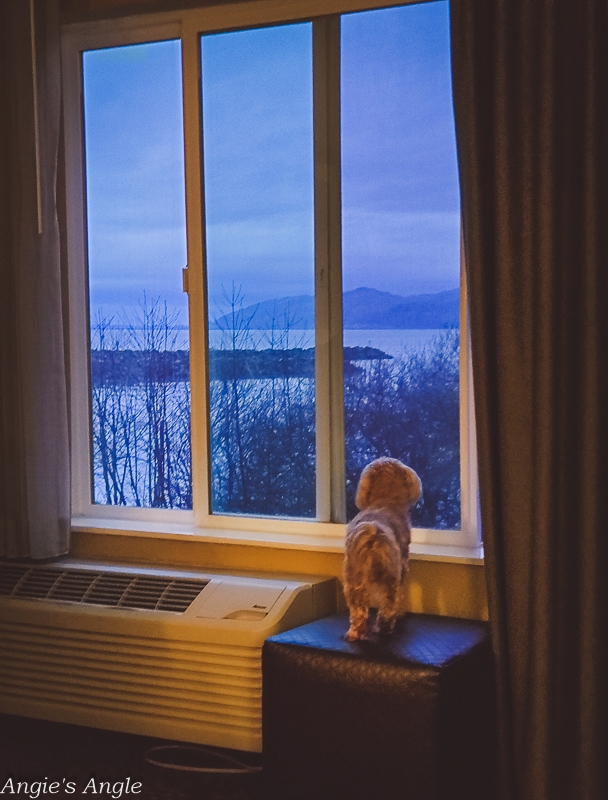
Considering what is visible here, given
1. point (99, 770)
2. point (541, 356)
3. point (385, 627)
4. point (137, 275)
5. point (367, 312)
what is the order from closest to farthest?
point (541, 356)
point (385, 627)
point (99, 770)
point (367, 312)
point (137, 275)

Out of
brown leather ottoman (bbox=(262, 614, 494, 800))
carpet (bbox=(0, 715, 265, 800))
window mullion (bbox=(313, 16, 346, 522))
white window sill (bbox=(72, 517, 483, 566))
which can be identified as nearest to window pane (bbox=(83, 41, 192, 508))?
white window sill (bbox=(72, 517, 483, 566))

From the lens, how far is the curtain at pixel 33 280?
2.84 metres

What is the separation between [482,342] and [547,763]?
3.29 ft

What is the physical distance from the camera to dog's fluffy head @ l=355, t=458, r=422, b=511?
2.34 meters

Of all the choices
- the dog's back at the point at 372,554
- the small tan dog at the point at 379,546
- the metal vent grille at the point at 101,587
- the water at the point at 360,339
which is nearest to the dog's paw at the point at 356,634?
the small tan dog at the point at 379,546

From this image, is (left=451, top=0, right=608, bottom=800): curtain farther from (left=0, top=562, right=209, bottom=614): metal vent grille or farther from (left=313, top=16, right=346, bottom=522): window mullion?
(left=0, top=562, right=209, bottom=614): metal vent grille

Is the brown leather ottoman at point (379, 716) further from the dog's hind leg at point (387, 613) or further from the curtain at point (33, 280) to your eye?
the curtain at point (33, 280)

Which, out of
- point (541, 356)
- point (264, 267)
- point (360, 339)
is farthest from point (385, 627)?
point (264, 267)

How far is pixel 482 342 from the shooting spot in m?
2.22

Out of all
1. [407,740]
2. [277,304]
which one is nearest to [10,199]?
[277,304]

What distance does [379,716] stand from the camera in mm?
2041

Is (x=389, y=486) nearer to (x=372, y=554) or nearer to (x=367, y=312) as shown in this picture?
(x=372, y=554)

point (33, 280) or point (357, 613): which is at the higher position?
point (33, 280)

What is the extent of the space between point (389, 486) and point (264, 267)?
87 cm
